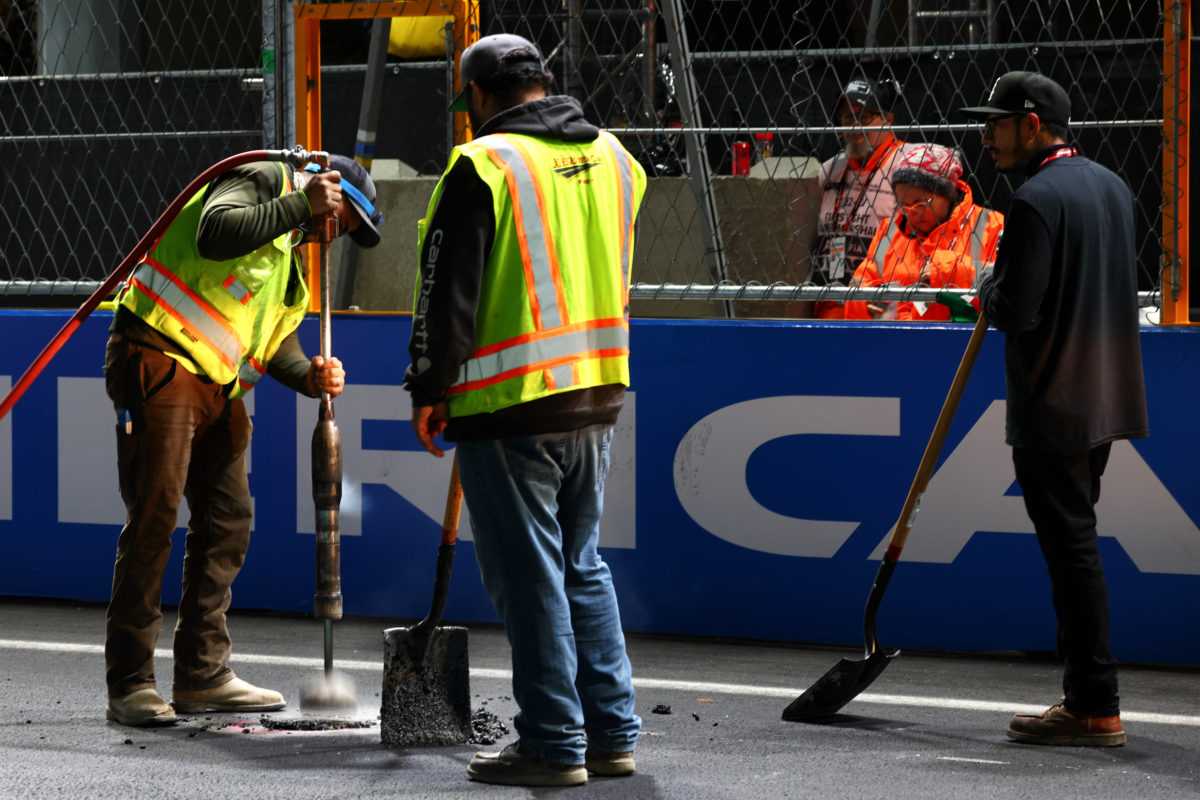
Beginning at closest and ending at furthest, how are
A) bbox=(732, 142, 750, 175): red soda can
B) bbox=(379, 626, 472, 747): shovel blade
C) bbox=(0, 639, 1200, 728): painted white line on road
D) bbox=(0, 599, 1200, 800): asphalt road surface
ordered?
bbox=(0, 599, 1200, 800): asphalt road surface, bbox=(379, 626, 472, 747): shovel blade, bbox=(0, 639, 1200, 728): painted white line on road, bbox=(732, 142, 750, 175): red soda can

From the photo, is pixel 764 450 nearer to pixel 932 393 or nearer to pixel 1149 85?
pixel 932 393

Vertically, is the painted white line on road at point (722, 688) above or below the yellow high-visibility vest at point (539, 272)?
below

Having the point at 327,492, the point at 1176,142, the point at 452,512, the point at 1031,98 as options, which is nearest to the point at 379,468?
the point at 327,492

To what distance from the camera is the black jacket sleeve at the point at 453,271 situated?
3.95 metres

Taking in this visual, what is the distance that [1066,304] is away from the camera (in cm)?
465

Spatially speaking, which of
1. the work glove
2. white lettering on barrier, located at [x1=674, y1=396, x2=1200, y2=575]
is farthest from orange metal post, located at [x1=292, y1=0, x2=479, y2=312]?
the work glove

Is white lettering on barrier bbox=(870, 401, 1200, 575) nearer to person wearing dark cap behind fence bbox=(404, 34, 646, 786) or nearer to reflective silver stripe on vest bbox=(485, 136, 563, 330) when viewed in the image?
person wearing dark cap behind fence bbox=(404, 34, 646, 786)

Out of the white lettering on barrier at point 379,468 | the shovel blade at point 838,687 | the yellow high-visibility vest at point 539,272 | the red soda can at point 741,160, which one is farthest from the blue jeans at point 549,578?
the red soda can at point 741,160

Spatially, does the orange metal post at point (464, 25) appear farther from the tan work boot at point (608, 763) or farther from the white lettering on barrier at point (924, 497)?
the tan work boot at point (608, 763)

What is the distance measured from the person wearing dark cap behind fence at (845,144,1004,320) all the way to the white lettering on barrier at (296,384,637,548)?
1.19 m

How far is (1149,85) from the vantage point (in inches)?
297

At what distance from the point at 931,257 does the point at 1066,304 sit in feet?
5.67

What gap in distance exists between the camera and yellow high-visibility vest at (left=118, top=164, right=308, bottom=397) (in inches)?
190

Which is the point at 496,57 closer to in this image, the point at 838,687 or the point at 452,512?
the point at 452,512
